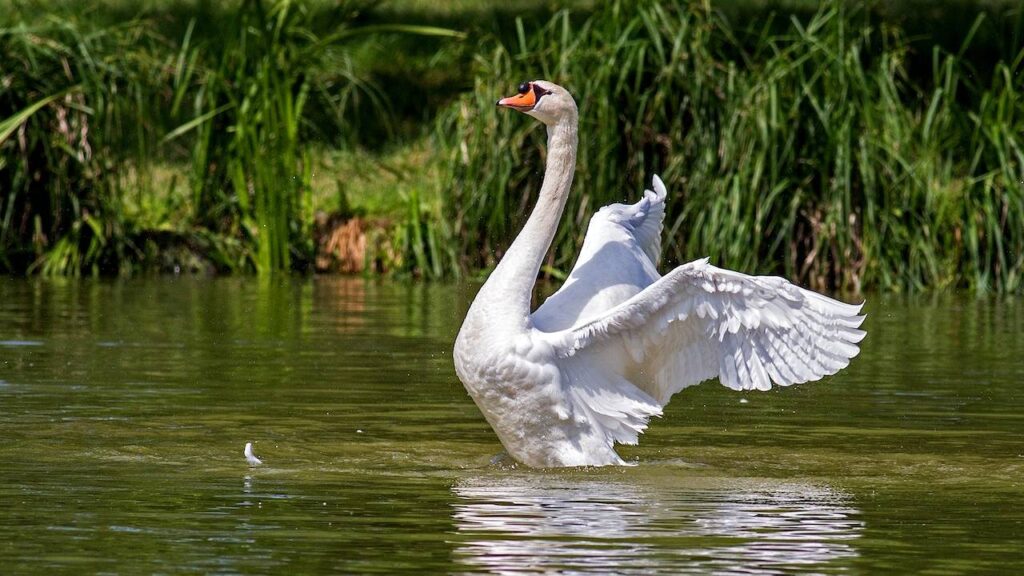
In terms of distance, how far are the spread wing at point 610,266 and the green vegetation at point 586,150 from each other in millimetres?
6503

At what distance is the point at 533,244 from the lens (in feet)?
23.8

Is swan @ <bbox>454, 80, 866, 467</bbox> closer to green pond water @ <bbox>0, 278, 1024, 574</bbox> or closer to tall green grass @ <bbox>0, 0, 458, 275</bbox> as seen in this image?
green pond water @ <bbox>0, 278, 1024, 574</bbox>

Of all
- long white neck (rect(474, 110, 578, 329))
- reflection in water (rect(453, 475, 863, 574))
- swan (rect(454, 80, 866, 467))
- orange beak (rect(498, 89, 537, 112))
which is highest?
orange beak (rect(498, 89, 537, 112))

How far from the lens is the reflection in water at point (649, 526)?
4.99 metres

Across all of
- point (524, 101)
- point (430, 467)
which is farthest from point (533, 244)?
point (430, 467)

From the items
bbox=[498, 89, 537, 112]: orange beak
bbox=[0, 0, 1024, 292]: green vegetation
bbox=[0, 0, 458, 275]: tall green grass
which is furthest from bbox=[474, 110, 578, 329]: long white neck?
bbox=[0, 0, 458, 275]: tall green grass

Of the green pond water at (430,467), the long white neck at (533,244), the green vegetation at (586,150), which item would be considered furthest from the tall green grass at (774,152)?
the long white neck at (533,244)

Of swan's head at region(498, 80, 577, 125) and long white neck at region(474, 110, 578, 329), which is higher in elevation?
swan's head at region(498, 80, 577, 125)

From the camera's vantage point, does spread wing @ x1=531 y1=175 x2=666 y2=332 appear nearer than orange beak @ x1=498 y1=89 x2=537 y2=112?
Yes

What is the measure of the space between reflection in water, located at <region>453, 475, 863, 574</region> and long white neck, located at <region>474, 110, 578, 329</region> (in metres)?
0.66

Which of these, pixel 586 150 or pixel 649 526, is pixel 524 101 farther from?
pixel 586 150

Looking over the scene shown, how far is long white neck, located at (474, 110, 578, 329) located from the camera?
22.9 feet

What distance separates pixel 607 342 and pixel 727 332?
1.51 ft

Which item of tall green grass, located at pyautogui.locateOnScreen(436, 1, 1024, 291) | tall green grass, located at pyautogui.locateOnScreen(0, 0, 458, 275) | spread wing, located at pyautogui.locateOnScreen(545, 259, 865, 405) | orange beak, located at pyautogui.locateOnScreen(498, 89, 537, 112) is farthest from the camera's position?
tall green grass, located at pyautogui.locateOnScreen(0, 0, 458, 275)
